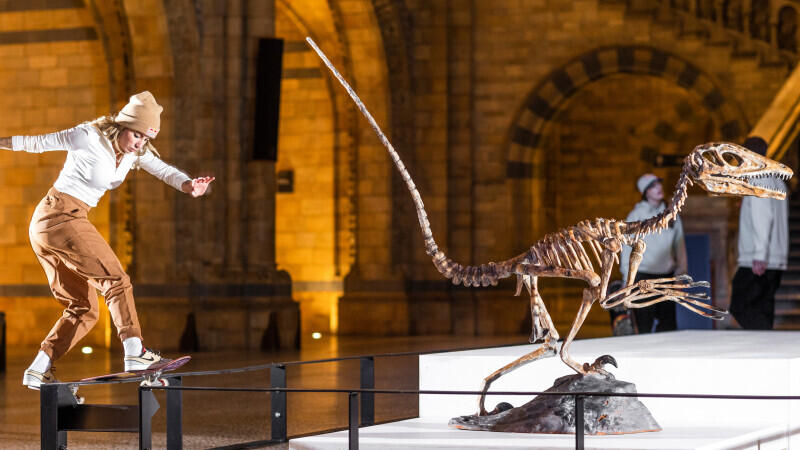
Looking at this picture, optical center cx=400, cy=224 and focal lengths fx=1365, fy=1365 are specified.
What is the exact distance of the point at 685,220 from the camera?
19.8 meters

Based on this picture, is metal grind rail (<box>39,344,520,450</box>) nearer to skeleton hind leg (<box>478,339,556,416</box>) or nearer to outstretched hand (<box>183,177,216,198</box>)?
outstretched hand (<box>183,177,216,198</box>)

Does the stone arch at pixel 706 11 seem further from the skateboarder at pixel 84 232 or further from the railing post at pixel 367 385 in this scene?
the skateboarder at pixel 84 232

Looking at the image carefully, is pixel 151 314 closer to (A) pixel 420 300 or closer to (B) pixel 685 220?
(A) pixel 420 300

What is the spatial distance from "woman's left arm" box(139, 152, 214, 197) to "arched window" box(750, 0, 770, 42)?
1565cm

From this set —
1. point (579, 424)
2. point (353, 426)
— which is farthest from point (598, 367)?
point (353, 426)

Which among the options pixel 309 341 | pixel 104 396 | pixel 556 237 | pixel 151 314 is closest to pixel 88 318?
pixel 556 237

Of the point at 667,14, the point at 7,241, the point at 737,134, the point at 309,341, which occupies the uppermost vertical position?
the point at 667,14

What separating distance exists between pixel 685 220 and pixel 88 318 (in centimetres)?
1417

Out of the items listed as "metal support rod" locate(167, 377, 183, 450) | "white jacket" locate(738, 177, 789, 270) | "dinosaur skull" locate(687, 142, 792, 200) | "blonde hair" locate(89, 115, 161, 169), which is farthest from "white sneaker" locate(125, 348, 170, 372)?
"white jacket" locate(738, 177, 789, 270)

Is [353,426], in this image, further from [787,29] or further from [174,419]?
[787,29]

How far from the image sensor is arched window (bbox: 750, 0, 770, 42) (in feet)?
69.1

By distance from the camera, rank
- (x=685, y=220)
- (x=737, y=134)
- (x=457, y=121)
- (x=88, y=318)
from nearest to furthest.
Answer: (x=88, y=318)
(x=685, y=220)
(x=737, y=134)
(x=457, y=121)

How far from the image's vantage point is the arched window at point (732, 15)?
70.4 ft

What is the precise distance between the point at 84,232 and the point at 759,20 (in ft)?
54.5
